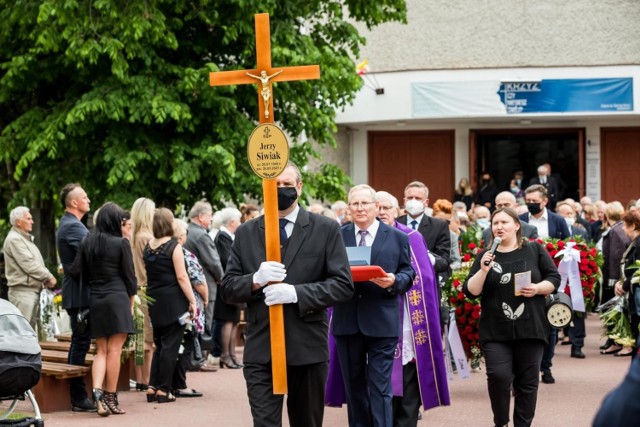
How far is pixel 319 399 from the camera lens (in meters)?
7.02

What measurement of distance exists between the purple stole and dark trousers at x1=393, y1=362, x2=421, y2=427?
0.05 meters

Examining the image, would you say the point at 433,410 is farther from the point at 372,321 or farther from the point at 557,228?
the point at 557,228

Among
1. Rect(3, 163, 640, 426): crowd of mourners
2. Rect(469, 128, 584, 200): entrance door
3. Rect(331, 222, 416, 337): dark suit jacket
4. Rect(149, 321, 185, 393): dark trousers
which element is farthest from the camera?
Rect(469, 128, 584, 200): entrance door

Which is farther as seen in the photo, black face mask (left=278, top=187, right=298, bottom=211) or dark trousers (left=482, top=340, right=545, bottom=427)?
dark trousers (left=482, top=340, right=545, bottom=427)

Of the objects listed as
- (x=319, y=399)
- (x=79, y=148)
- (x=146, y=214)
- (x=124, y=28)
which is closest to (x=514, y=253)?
(x=319, y=399)

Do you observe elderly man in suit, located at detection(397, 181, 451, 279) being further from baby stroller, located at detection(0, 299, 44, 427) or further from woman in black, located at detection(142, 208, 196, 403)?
baby stroller, located at detection(0, 299, 44, 427)

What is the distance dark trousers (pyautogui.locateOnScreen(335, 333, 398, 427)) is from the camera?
8.76 metres

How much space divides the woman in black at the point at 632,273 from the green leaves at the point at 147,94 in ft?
18.8

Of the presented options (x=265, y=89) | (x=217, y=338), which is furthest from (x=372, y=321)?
(x=217, y=338)

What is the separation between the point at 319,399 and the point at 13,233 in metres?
7.44

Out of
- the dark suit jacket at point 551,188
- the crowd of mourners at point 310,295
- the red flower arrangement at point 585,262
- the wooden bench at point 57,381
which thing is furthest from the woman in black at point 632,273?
the dark suit jacket at point 551,188

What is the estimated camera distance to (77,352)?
11.5 m

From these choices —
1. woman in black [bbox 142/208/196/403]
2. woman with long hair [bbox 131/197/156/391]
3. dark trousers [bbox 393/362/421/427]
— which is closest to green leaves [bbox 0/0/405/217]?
woman with long hair [bbox 131/197/156/391]

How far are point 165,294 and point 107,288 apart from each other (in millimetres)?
990
